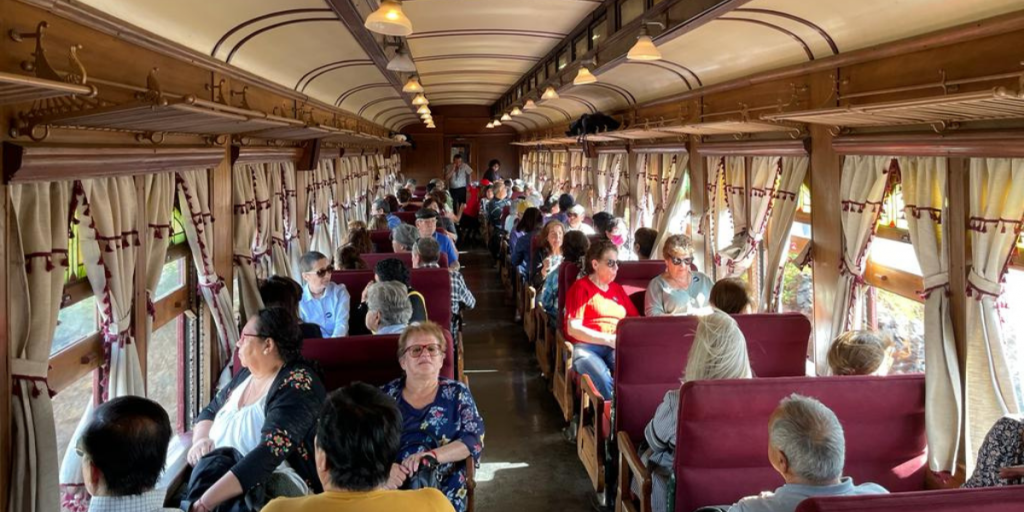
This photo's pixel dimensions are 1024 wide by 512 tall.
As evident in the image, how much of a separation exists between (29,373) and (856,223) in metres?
4.25

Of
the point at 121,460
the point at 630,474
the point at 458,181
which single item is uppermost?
the point at 458,181

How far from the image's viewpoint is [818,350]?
190 inches

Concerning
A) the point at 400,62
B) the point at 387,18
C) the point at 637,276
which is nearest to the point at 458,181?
the point at 637,276

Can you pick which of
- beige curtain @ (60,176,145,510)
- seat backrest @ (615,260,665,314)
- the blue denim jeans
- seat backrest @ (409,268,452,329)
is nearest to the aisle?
the blue denim jeans

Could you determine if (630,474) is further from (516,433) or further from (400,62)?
(400,62)

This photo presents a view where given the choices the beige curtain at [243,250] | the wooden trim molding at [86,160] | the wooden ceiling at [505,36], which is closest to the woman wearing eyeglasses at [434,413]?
the wooden trim molding at [86,160]

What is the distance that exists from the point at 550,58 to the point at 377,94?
9.33 ft

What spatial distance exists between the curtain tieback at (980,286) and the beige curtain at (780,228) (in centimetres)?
183

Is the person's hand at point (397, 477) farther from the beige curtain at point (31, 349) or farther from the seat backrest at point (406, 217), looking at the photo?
the seat backrest at point (406, 217)

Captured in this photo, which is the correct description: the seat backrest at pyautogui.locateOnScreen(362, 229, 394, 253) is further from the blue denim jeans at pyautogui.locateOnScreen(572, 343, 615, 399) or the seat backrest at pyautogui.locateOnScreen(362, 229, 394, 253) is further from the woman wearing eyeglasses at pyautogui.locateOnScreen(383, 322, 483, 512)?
the woman wearing eyeglasses at pyautogui.locateOnScreen(383, 322, 483, 512)

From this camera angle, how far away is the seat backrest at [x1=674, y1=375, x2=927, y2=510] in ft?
9.40

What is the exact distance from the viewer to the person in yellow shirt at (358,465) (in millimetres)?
1950

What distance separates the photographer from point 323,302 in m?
5.20

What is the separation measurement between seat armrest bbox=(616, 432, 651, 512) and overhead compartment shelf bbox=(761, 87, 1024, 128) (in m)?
1.95
